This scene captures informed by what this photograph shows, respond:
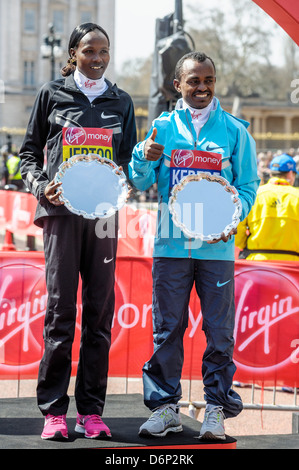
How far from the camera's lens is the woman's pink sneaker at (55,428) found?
393cm

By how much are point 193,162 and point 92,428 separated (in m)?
1.45

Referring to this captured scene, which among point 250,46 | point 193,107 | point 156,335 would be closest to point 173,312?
point 156,335

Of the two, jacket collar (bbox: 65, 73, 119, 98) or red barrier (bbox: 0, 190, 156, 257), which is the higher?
jacket collar (bbox: 65, 73, 119, 98)

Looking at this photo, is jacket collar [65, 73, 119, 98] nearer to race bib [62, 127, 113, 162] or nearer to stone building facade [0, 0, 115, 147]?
race bib [62, 127, 113, 162]

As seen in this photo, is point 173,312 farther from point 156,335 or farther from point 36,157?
point 36,157

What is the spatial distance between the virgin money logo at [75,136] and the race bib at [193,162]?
0.47 meters

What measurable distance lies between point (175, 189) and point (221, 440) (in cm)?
130

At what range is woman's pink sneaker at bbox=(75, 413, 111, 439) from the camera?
13.1 ft

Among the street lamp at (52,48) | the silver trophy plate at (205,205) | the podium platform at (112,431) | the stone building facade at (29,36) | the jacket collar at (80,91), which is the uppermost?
the stone building facade at (29,36)

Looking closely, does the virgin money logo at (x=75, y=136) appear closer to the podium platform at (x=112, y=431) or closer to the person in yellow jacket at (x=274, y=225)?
the podium platform at (x=112, y=431)

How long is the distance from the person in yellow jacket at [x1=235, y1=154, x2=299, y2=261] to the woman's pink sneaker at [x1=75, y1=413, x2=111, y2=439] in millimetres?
3181
